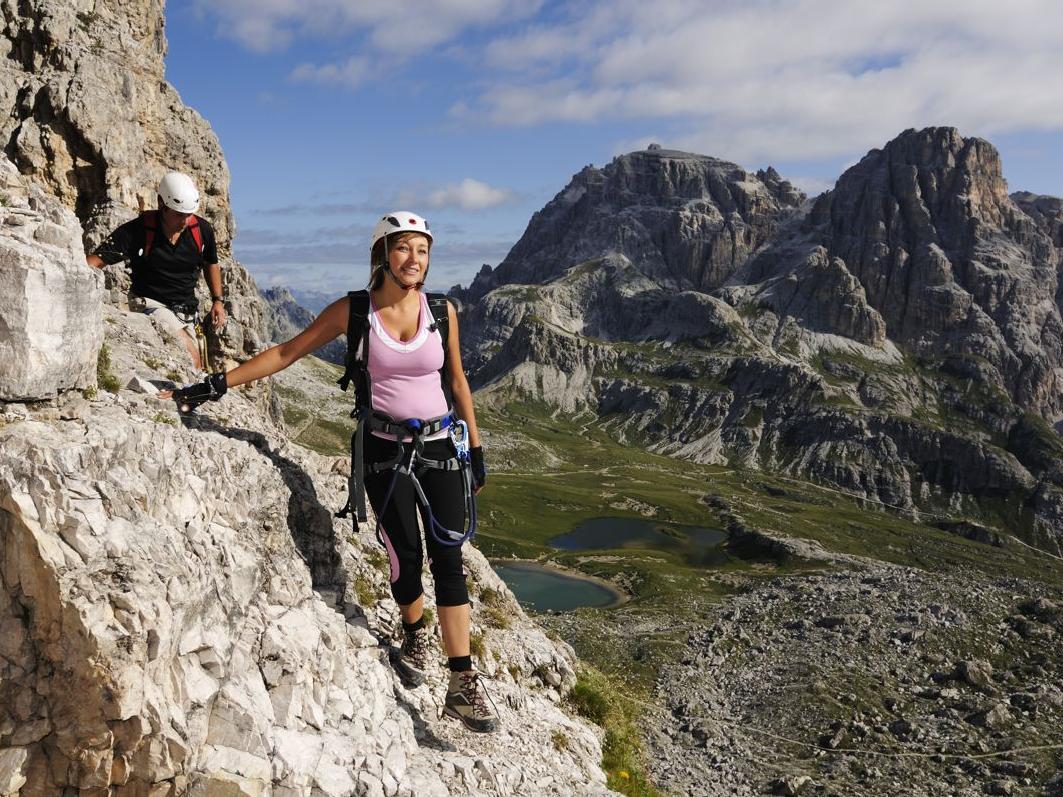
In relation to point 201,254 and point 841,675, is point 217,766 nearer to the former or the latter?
point 201,254

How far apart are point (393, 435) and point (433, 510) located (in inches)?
52.2

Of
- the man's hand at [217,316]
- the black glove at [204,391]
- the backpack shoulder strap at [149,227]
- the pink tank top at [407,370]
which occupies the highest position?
the backpack shoulder strap at [149,227]

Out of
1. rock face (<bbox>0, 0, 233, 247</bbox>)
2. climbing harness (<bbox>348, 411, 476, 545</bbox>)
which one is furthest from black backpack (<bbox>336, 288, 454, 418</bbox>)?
rock face (<bbox>0, 0, 233, 247</bbox>)

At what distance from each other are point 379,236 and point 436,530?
461cm

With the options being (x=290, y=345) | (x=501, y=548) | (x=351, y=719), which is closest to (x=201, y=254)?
(x=290, y=345)

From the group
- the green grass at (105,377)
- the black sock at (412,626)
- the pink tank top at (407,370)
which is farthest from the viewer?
the black sock at (412,626)

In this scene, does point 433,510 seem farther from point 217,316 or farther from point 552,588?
point 552,588

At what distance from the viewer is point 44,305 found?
851 centimetres

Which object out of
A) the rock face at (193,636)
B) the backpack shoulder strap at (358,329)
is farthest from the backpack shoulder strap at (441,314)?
the rock face at (193,636)

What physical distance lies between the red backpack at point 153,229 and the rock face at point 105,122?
499 inches

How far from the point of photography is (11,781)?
7305 millimetres

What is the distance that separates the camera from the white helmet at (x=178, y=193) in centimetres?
1379

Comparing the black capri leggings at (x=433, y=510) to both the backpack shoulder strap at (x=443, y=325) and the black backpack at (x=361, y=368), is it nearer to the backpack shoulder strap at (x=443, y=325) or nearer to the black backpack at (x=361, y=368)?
the black backpack at (x=361, y=368)

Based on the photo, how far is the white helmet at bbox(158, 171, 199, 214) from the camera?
1379cm
